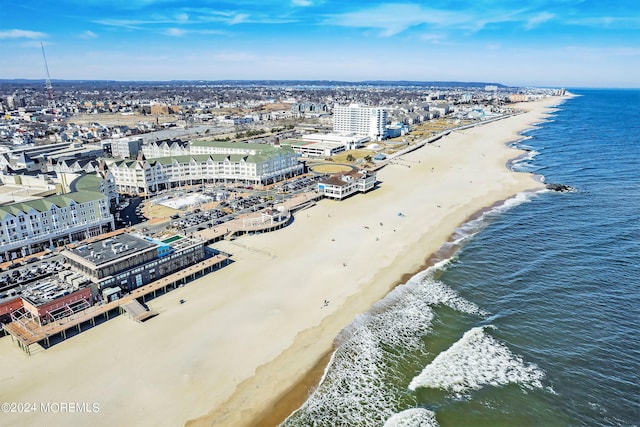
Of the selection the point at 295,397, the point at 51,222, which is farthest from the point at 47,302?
the point at 295,397

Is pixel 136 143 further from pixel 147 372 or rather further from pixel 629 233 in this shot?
pixel 629 233

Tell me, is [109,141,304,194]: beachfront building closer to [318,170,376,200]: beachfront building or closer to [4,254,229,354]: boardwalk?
[318,170,376,200]: beachfront building

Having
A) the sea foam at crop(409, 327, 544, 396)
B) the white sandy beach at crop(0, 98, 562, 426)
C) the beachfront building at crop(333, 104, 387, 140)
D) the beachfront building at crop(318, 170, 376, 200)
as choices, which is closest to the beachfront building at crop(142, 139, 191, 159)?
the beachfront building at crop(318, 170, 376, 200)

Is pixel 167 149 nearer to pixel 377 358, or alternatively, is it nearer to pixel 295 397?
pixel 377 358

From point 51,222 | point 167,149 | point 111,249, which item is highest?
point 167,149

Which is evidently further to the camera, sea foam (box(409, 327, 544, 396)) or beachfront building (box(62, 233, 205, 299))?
beachfront building (box(62, 233, 205, 299))

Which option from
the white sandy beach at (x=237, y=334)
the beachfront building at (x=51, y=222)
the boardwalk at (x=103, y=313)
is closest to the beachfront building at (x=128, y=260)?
the boardwalk at (x=103, y=313)
